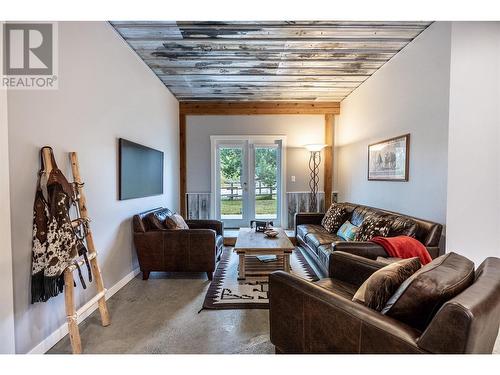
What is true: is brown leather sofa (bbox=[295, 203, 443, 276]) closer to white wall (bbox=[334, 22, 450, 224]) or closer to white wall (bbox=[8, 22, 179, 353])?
white wall (bbox=[334, 22, 450, 224])

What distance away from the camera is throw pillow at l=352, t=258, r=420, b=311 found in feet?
4.58

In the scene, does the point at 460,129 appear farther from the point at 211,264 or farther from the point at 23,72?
the point at 23,72

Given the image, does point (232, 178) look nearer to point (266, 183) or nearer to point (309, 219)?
point (266, 183)

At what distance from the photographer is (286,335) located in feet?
5.22

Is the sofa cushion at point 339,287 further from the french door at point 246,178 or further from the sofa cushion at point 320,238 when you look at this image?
the french door at point 246,178

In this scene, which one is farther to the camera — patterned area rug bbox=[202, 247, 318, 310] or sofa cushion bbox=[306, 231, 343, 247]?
sofa cushion bbox=[306, 231, 343, 247]

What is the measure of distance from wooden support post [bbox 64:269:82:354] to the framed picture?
3424mm

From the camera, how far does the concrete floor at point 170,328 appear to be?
1.93 meters

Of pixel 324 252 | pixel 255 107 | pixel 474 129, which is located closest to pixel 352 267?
pixel 324 252

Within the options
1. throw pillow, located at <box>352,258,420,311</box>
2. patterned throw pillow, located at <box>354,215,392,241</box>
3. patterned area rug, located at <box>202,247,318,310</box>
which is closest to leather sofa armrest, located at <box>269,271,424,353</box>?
throw pillow, located at <box>352,258,420,311</box>

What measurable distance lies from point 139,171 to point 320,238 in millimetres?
2489

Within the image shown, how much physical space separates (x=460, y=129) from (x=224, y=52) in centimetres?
264

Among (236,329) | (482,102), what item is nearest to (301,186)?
(482,102)
